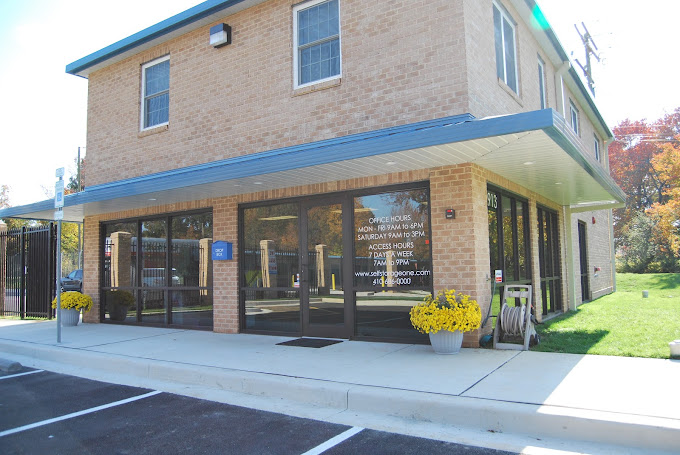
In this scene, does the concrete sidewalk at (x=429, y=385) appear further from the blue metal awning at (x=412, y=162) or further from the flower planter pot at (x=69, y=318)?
the flower planter pot at (x=69, y=318)

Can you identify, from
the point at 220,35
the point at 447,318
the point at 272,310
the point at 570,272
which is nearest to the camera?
the point at 447,318

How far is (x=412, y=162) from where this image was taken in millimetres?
7477

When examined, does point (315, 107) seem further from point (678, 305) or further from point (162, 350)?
point (678, 305)

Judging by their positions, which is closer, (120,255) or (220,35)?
(220,35)

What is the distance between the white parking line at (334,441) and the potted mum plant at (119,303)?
9004mm

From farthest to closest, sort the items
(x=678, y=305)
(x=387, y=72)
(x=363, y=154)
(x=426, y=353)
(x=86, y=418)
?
1. (x=678, y=305)
2. (x=387, y=72)
3. (x=426, y=353)
4. (x=363, y=154)
5. (x=86, y=418)

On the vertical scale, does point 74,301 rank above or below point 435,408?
above

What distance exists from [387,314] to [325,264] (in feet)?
4.67

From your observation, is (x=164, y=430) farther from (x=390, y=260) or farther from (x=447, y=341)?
(x=390, y=260)

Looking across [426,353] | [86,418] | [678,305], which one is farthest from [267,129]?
[678,305]

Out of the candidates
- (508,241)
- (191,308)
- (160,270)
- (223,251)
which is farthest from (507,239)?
(160,270)

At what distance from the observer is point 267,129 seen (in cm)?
991

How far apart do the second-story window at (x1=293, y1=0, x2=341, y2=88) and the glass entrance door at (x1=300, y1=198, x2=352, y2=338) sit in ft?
7.87

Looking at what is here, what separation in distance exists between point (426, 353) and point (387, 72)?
4.50 meters
